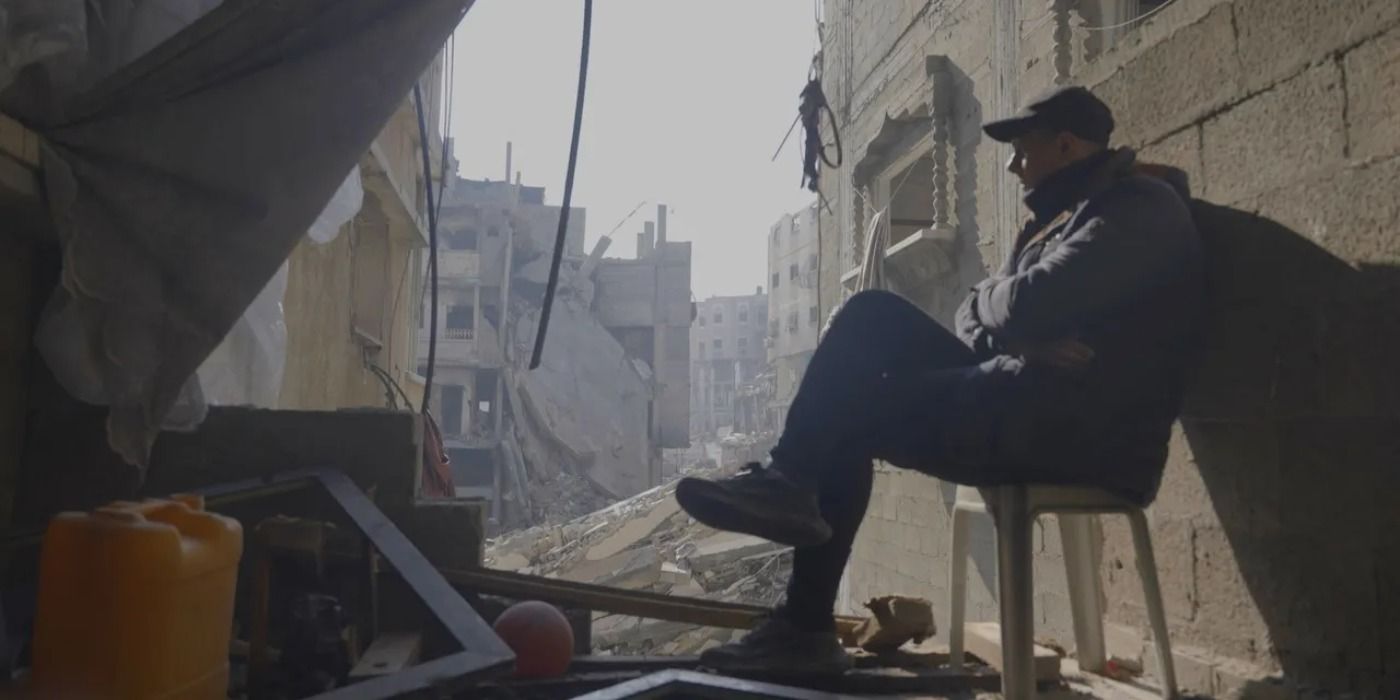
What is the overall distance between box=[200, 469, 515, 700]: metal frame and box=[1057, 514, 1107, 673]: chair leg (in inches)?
72.4

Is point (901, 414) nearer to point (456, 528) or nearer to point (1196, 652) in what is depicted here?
point (1196, 652)

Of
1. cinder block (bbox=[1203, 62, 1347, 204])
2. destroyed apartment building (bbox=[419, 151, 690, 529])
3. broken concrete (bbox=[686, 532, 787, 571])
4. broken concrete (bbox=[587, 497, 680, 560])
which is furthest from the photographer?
destroyed apartment building (bbox=[419, 151, 690, 529])

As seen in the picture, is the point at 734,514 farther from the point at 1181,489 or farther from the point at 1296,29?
the point at 1296,29

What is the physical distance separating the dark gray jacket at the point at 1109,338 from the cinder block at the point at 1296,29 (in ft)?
1.46

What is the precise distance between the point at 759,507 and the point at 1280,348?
1.45 metres

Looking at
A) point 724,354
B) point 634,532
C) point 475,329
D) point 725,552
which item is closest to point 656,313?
point 475,329

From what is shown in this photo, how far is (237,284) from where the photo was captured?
2.69 metres

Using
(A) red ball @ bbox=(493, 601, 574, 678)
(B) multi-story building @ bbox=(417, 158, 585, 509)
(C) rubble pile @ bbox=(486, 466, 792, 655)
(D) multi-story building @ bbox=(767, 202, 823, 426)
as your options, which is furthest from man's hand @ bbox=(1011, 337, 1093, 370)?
(D) multi-story building @ bbox=(767, 202, 823, 426)

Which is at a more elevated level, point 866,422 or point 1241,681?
point 866,422

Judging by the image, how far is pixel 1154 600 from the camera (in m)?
2.53

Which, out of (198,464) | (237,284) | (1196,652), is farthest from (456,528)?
(1196,652)

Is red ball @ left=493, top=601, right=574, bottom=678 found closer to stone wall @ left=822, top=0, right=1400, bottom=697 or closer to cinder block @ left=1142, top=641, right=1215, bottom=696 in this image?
cinder block @ left=1142, top=641, right=1215, bottom=696

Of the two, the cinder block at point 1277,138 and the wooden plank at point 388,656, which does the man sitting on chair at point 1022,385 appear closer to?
the cinder block at point 1277,138

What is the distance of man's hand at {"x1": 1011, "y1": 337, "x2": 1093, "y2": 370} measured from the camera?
2441mm
